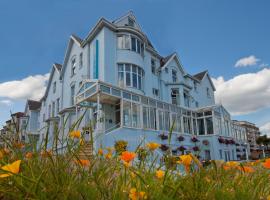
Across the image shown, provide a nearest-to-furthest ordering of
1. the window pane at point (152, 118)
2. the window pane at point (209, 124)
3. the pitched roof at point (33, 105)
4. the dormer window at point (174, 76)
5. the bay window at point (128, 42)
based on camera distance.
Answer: the window pane at point (152, 118), the bay window at point (128, 42), the window pane at point (209, 124), the dormer window at point (174, 76), the pitched roof at point (33, 105)

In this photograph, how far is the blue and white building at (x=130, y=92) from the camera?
15359 mm

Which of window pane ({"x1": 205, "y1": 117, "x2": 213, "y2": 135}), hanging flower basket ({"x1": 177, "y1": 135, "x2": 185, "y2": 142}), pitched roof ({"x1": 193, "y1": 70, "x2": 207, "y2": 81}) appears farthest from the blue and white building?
pitched roof ({"x1": 193, "y1": 70, "x2": 207, "y2": 81})

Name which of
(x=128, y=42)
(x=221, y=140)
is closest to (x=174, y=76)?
(x=128, y=42)

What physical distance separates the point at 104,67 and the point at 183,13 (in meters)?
9.29

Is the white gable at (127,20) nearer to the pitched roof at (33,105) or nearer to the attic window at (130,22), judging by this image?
the attic window at (130,22)

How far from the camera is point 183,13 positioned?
29.7ft

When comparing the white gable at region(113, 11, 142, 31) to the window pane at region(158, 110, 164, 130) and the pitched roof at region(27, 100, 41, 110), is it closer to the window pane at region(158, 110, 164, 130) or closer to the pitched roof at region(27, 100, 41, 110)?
the window pane at region(158, 110, 164, 130)

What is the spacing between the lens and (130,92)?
51.9ft

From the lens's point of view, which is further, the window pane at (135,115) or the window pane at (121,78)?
the window pane at (121,78)

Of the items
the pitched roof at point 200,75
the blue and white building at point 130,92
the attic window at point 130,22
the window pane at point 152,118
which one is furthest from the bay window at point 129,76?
the pitched roof at point 200,75

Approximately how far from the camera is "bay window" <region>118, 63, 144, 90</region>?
17984 millimetres

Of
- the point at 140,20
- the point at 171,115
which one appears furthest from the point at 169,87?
the point at 140,20

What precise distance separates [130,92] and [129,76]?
2876 mm

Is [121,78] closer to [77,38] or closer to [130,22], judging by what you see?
[130,22]
